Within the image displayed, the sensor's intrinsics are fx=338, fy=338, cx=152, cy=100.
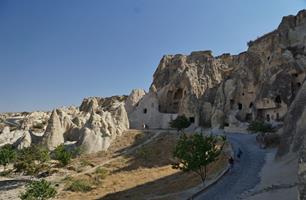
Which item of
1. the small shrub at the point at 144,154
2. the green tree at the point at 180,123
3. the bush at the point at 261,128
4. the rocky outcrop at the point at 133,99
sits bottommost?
the small shrub at the point at 144,154

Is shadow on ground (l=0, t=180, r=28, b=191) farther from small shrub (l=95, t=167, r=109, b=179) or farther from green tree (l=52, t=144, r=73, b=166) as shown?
small shrub (l=95, t=167, r=109, b=179)

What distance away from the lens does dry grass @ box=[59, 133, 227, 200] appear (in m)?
27.6

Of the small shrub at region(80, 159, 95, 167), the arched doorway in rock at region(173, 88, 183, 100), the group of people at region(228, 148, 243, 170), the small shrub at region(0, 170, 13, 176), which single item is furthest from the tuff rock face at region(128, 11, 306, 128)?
the small shrub at region(0, 170, 13, 176)

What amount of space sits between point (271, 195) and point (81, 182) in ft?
64.2

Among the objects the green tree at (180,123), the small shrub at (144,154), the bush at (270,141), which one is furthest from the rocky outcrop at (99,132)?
the bush at (270,141)

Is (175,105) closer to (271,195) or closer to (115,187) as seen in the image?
(115,187)

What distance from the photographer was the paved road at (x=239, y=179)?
20.8 metres

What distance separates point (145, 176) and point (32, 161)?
13233mm

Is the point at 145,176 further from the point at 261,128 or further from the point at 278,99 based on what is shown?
the point at 278,99

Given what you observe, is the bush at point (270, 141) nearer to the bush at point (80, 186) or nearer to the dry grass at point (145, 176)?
the dry grass at point (145, 176)

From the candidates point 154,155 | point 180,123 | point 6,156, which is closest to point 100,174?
point 154,155

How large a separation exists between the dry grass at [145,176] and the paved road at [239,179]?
192cm

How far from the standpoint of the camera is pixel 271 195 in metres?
17.9

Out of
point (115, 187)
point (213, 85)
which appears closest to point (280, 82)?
point (213, 85)
